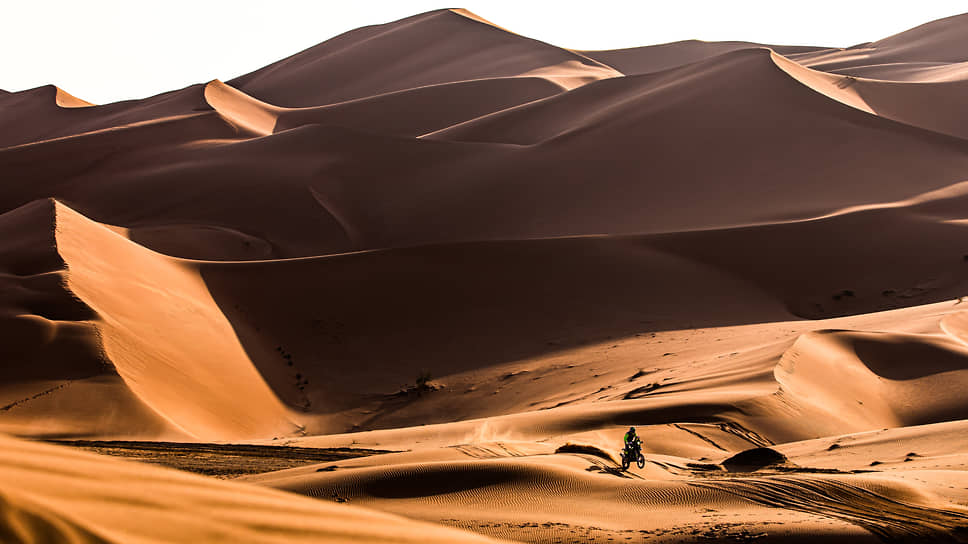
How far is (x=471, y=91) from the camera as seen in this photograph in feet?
180

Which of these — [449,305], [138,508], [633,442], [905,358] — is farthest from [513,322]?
[138,508]

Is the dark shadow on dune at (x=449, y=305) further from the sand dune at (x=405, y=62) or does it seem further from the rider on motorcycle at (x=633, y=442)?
the sand dune at (x=405, y=62)

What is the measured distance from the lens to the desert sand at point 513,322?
Answer: 591cm

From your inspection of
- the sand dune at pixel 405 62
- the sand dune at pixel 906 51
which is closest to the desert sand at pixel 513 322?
the sand dune at pixel 906 51

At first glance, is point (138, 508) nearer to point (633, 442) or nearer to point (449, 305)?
point (633, 442)

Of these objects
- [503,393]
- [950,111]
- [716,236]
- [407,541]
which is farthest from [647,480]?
[950,111]

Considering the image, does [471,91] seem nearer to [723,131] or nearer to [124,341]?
[723,131]

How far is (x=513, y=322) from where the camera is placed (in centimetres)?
1911

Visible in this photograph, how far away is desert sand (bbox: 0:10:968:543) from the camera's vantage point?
19.4 ft

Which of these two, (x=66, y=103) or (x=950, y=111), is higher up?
(x=950, y=111)

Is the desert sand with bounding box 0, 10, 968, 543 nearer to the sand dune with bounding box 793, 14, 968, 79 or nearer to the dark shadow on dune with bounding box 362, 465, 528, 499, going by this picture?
the dark shadow on dune with bounding box 362, 465, 528, 499

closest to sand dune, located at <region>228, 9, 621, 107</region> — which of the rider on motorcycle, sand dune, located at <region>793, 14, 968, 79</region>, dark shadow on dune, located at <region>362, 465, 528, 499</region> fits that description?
sand dune, located at <region>793, 14, 968, 79</region>

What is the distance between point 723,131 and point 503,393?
19416mm

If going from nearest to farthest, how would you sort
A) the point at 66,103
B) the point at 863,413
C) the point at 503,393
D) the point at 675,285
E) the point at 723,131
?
the point at 863,413
the point at 503,393
the point at 675,285
the point at 723,131
the point at 66,103
